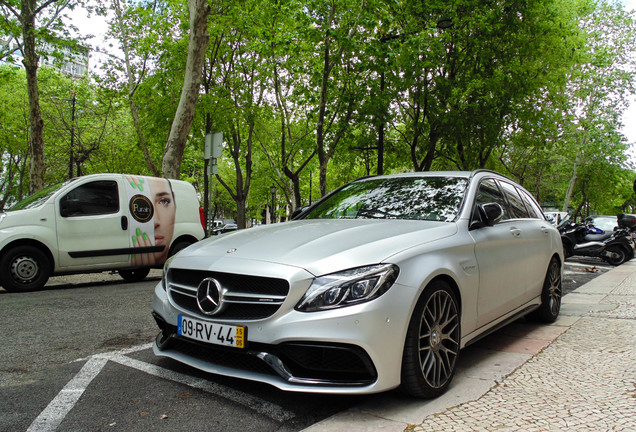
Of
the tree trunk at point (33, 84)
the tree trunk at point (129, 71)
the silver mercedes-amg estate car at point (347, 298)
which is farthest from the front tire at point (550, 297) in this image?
the tree trunk at point (129, 71)

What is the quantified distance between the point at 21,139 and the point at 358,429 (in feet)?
115

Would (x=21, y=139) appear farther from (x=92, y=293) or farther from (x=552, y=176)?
(x=552, y=176)

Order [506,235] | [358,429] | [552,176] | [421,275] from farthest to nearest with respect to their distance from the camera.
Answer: [552,176]
[506,235]
[421,275]
[358,429]

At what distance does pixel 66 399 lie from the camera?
118 inches

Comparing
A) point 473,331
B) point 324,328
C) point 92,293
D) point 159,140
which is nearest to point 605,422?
point 473,331

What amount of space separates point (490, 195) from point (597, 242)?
13.0 meters

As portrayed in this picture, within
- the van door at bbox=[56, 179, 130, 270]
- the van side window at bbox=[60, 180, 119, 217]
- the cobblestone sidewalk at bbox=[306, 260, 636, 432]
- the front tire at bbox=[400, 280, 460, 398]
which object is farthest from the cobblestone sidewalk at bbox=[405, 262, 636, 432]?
the van side window at bbox=[60, 180, 119, 217]

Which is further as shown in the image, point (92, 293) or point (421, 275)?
point (92, 293)

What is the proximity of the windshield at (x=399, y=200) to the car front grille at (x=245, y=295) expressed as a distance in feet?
4.65

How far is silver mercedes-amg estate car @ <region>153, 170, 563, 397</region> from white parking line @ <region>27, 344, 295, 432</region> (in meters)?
0.24

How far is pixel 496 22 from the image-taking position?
61.9 ft

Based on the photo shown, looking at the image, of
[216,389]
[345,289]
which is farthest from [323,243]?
[216,389]

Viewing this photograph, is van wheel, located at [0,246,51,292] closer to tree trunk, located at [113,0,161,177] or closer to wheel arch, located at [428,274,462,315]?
wheel arch, located at [428,274,462,315]

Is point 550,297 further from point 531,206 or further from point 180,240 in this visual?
point 180,240
